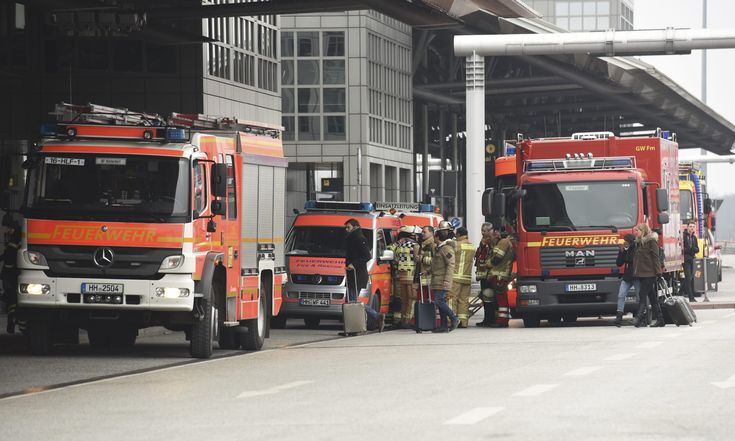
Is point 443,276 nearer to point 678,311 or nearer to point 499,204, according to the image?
point 499,204

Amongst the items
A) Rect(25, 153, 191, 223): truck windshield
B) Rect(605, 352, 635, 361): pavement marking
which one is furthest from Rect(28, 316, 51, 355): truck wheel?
Rect(605, 352, 635, 361): pavement marking

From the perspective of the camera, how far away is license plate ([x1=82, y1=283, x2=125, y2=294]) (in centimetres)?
1886

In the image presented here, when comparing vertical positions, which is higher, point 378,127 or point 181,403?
point 378,127

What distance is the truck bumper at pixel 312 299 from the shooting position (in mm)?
27016

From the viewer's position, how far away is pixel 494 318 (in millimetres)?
28188

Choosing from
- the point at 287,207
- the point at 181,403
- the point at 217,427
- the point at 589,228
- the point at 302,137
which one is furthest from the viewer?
the point at 302,137

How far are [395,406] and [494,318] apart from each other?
15579 mm

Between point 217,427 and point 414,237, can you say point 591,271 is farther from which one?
point 217,427

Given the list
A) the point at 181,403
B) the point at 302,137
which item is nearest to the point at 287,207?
the point at 302,137

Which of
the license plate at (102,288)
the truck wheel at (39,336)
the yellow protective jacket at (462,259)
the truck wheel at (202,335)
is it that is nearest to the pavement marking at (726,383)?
the truck wheel at (202,335)

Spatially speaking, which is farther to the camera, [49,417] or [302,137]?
[302,137]

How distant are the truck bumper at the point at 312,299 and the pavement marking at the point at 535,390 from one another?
1261 centimetres

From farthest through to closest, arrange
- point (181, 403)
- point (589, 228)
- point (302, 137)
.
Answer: point (302, 137), point (589, 228), point (181, 403)

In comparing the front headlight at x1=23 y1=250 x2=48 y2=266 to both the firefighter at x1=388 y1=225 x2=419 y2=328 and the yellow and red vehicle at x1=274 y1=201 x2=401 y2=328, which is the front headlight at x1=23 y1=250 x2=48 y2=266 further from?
the firefighter at x1=388 y1=225 x2=419 y2=328
